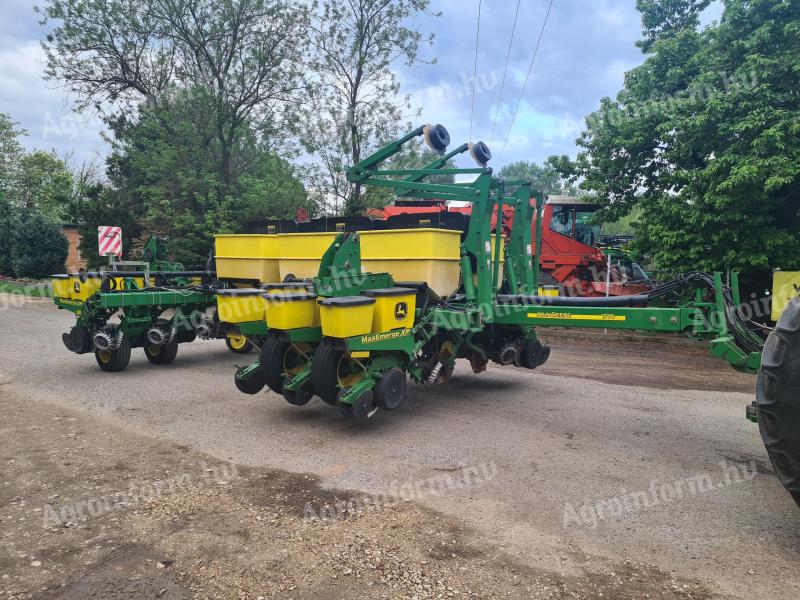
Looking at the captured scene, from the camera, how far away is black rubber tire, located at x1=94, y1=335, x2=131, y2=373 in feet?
27.8

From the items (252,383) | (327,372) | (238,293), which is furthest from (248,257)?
→ (327,372)

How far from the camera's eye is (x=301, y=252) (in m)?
8.28

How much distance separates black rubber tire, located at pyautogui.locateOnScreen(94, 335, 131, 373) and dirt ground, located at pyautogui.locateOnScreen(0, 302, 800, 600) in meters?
1.09

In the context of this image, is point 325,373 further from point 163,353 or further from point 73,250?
point 73,250

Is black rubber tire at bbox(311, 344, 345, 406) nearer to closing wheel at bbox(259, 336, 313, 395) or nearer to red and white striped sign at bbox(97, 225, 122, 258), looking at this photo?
closing wheel at bbox(259, 336, 313, 395)

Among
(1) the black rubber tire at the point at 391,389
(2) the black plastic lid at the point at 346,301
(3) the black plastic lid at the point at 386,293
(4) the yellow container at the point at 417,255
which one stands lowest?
(1) the black rubber tire at the point at 391,389

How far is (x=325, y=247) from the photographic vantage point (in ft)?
26.0

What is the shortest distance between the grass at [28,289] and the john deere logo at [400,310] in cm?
1777

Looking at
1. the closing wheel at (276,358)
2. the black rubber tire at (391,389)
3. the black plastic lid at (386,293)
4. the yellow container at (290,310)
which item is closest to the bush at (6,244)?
the closing wheel at (276,358)

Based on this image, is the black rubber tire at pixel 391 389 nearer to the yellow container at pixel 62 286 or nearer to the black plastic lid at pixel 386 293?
the black plastic lid at pixel 386 293

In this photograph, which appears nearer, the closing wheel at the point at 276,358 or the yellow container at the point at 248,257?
the closing wheel at the point at 276,358

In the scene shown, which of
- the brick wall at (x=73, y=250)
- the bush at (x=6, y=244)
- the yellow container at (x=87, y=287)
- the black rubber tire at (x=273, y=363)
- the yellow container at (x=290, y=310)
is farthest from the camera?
the brick wall at (x=73, y=250)

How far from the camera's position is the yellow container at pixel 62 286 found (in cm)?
887

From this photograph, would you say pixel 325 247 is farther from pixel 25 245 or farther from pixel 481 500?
pixel 25 245
